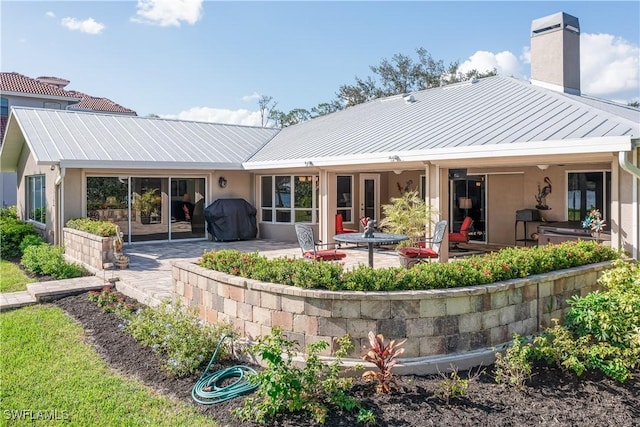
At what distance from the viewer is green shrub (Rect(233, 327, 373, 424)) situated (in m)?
4.11

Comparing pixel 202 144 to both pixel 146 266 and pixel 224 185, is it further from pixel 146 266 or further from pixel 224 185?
pixel 146 266

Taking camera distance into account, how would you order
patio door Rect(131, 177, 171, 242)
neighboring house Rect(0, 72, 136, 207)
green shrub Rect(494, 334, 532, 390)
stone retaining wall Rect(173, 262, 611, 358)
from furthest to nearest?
neighboring house Rect(0, 72, 136, 207) < patio door Rect(131, 177, 171, 242) < stone retaining wall Rect(173, 262, 611, 358) < green shrub Rect(494, 334, 532, 390)

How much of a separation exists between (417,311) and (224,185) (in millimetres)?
12029

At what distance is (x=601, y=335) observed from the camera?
544 cm

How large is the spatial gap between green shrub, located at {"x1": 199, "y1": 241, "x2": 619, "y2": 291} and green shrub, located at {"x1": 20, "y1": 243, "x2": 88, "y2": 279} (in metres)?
5.20

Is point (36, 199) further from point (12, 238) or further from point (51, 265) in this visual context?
point (51, 265)

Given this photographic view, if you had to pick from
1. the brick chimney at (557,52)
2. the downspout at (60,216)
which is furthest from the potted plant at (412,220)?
the downspout at (60,216)

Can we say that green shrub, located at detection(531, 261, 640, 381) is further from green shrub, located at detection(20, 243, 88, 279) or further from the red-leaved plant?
green shrub, located at detection(20, 243, 88, 279)

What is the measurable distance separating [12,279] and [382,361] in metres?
9.05

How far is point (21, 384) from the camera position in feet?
16.1

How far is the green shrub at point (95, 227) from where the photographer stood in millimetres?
10250

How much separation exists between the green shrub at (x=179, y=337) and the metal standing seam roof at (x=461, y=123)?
5.85 metres

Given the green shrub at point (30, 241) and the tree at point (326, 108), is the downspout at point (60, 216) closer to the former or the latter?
Result: the green shrub at point (30, 241)

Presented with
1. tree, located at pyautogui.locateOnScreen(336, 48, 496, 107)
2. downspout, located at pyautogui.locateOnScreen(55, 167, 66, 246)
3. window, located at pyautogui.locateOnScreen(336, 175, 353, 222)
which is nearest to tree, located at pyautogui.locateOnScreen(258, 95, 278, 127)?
tree, located at pyautogui.locateOnScreen(336, 48, 496, 107)
